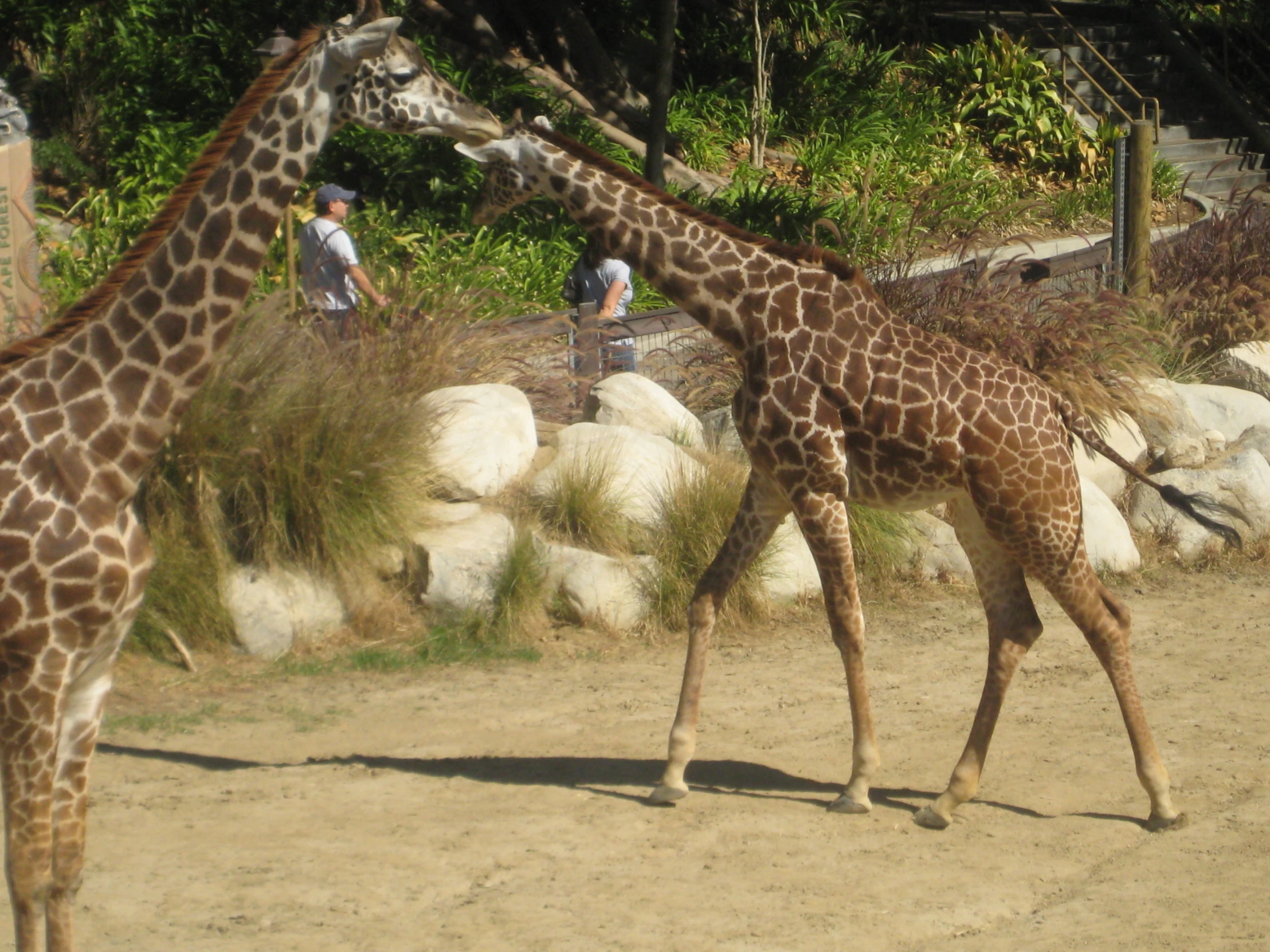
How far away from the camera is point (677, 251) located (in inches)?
231

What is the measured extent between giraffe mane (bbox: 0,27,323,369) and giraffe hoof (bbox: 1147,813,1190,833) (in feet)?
14.1

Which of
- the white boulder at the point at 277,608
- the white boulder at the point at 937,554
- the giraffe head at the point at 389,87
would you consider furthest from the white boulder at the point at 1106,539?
the giraffe head at the point at 389,87

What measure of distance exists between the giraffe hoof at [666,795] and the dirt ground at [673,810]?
4cm

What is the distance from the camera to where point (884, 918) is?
4844 mm

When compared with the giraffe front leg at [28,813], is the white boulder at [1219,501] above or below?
above

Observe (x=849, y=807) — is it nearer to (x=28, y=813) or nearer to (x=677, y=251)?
(x=677, y=251)

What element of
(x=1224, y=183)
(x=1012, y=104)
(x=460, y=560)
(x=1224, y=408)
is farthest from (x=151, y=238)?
(x=1224, y=183)

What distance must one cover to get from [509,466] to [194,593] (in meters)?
2.14

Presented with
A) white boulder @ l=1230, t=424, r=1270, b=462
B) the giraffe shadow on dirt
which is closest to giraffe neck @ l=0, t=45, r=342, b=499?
the giraffe shadow on dirt

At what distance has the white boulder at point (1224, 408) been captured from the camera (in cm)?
1073

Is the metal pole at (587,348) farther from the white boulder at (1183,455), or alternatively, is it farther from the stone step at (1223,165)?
the stone step at (1223,165)

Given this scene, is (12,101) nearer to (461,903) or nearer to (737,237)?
(737,237)

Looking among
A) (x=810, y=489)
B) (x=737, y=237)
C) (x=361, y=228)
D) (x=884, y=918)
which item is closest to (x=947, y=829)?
(x=884, y=918)

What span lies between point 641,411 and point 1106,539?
124 inches
